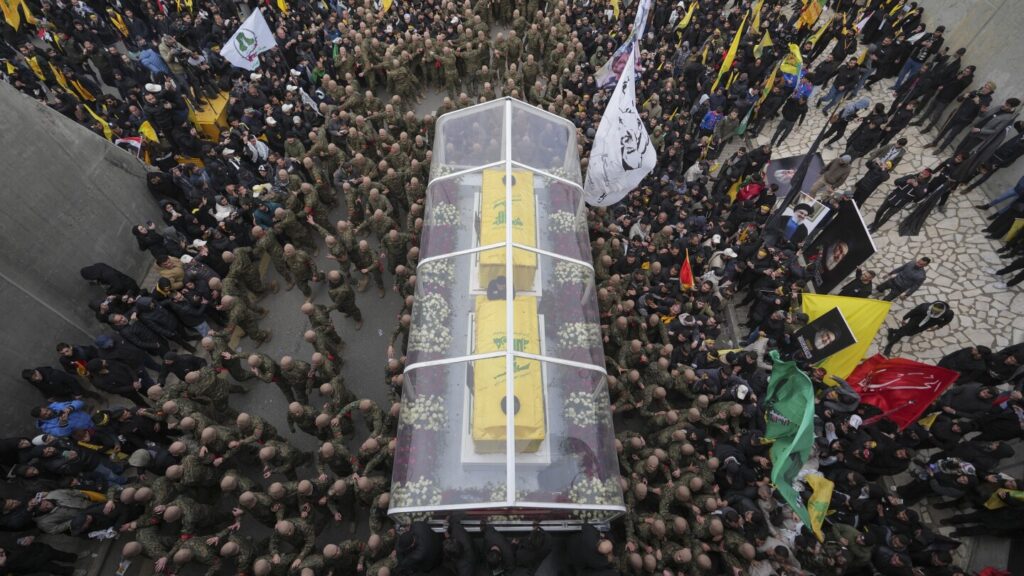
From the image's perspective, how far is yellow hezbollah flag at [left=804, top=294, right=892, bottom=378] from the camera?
7.84 meters

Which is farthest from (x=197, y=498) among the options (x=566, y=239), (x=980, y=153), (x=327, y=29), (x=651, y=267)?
(x=980, y=153)

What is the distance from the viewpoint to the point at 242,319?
8492mm

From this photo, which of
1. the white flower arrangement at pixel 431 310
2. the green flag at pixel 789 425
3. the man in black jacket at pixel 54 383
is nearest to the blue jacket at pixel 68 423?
the man in black jacket at pixel 54 383

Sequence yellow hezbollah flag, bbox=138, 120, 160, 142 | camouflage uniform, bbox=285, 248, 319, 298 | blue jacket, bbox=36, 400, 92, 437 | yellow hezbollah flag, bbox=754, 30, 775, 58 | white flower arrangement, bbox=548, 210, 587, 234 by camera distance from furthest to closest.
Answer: yellow hezbollah flag, bbox=754, 30, 775, 58 → yellow hezbollah flag, bbox=138, 120, 160, 142 → camouflage uniform, bbox=285, 248, 319, 298 → white flower arrangement, bbox=548, 210, 587, 234 → blue jacket, bbox=36, 400, 92, 437

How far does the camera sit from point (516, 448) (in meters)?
5.88

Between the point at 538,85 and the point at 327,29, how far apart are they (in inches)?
304

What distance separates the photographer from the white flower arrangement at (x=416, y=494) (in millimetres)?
5746

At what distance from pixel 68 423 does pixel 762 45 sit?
60.9 feet

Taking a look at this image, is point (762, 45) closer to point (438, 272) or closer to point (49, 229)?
point (438, 272)

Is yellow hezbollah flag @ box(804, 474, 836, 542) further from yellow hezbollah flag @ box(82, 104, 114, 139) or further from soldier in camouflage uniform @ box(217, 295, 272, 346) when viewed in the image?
yellow hezbollah flag @ box(82, 104, 114, 139)

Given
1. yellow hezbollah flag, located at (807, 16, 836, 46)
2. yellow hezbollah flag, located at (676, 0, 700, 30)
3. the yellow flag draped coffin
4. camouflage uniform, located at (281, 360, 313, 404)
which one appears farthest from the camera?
yellow hezbollah flag, located at (676, 0, 700, 30)

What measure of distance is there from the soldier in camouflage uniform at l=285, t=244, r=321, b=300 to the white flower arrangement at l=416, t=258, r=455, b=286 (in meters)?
2.72

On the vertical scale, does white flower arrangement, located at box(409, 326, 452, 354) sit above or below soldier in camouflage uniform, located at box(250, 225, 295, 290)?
below

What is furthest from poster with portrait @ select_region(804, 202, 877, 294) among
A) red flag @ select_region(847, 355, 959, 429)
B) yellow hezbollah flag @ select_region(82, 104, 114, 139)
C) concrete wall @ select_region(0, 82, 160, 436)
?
yellow hezbollah flag @ select_region(82, 104, 114, 139)
